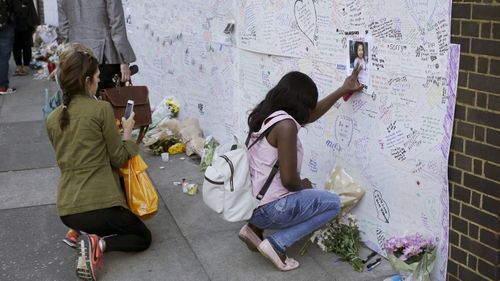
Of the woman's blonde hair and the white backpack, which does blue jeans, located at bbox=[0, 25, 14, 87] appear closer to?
the woman's blonde hair

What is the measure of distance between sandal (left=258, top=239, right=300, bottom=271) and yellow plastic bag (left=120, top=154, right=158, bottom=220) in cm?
82

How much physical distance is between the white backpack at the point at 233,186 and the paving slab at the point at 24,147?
3.24m

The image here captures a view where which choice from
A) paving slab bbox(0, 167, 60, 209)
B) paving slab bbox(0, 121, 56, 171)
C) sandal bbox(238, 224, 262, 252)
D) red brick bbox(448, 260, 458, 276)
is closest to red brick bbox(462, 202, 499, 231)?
red brick bbox(448, 260, 458, 276)

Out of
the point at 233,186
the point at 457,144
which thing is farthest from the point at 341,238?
the point at 457,144

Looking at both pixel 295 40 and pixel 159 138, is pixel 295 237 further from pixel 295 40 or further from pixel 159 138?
pixel 159 138

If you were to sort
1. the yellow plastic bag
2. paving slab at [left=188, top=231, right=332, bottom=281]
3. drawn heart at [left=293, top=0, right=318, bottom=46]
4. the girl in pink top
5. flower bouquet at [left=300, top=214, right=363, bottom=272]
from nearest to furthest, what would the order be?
the girl in pink top < paving slab at [left=188, top=231, right=332, bottom=281] < flower bouquet at [left=300, top=214, right=363, bottom=272] < the yellow plastic bag < drawn heart at [left=293, top=0, right=318, bottom=46]

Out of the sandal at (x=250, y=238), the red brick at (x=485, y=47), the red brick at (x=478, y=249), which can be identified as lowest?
the sandal at (x=250, y=238)

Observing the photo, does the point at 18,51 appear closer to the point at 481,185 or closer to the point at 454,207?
the point at 454,207

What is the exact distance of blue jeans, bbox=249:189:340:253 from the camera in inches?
160

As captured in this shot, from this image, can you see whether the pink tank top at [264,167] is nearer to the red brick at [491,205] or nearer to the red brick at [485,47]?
the red brick at [491,205]

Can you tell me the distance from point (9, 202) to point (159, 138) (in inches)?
73.0

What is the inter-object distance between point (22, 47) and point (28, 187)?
25.0 feet

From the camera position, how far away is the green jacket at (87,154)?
4133mm

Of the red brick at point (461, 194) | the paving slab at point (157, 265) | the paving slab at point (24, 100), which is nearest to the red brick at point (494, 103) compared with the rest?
the red brick at point (461, 194)
